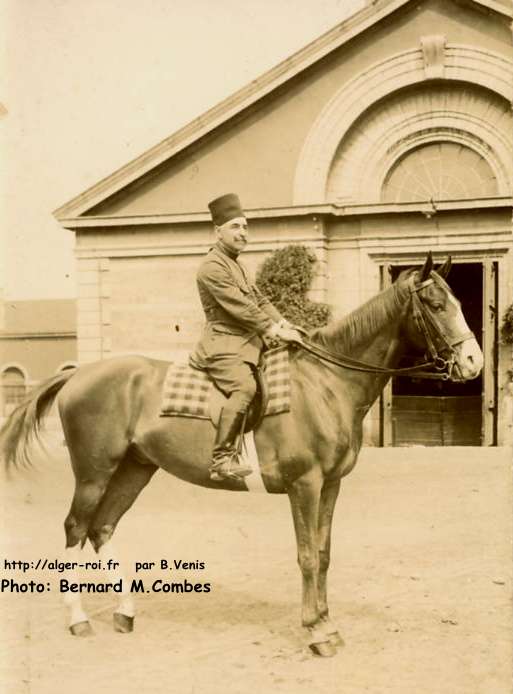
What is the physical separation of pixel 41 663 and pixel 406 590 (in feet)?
9.62

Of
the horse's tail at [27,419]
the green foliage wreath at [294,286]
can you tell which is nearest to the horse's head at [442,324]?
the horse's tail at [27,419]

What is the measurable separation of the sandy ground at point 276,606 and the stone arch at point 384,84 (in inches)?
294

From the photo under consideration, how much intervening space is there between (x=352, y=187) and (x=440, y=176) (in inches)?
68.7

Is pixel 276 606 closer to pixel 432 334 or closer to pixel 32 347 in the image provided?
pixel 432 334

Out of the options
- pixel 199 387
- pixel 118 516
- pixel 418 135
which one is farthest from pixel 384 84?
pixel 118 516

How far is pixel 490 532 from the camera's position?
799 cm

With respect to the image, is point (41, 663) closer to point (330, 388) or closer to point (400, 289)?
point (330, 388)

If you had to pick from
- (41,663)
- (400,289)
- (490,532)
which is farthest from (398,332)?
(490,532)

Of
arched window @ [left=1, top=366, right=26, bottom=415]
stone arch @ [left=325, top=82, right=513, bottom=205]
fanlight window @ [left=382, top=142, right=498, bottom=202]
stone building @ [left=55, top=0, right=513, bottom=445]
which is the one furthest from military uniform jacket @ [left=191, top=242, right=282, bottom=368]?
arched window @ [left=1, top=366, right=26, bottom=415]

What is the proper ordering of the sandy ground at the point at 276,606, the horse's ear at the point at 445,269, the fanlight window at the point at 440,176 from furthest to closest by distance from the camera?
the fanlight window at the point at 440,176 < the horse's ear at the point at 445,269 < the sandy ground at the point at 276,606

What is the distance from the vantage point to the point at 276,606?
5.90m

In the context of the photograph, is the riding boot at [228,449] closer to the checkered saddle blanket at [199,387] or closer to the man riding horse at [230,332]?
the man riding horse at [230,332]

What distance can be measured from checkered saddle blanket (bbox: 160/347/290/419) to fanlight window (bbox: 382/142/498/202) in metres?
10.5

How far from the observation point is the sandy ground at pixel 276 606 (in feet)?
15.1
